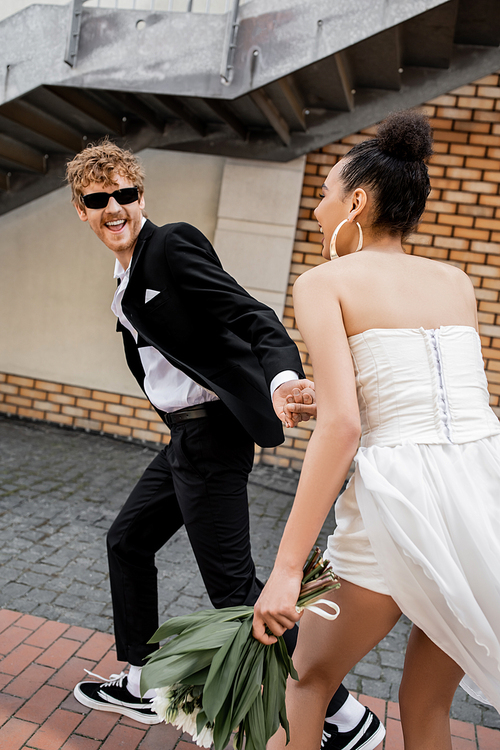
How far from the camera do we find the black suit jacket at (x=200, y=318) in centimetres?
219

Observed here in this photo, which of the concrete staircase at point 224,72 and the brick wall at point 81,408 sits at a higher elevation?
the concrete staircase at point 224,72

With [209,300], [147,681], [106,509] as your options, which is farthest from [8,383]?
[147,681]

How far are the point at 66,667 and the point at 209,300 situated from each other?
1.76m

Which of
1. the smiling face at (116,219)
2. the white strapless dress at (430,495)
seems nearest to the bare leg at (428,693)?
the white strapless dress at (430,495)

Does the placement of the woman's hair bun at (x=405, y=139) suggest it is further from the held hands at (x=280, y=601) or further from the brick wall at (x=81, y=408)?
the brick wall at (x=81, y=408)

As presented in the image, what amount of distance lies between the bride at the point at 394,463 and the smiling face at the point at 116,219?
100cm

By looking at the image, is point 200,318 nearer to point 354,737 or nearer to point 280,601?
point 280,601

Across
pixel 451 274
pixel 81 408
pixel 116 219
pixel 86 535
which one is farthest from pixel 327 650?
pixel 81 408

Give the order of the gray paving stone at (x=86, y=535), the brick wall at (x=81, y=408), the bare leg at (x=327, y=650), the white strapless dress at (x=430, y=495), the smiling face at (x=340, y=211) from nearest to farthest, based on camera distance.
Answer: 1. the white strapless dress at (x=430, y=495)
2. the bare leg at (x=327, y=650)
3. the smiling face at (x=340, y=211)
4. the gray paving stone at (x=86, y=535)
5. the brick wall at (x=81, y=408)

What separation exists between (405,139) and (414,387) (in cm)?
61

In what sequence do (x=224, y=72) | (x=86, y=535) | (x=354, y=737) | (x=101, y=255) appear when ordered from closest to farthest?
(x=354, y=737)
(x=86, y=535)
(x=224, y=72)
(x=101, y=255)

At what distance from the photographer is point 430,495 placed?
145 cm

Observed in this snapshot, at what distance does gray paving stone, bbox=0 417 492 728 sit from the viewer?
10.8 feet

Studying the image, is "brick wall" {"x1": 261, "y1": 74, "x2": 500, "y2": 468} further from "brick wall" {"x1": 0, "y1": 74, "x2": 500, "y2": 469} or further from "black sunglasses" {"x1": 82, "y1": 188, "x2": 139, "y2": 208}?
"black sunglasses" {"x1": 82, "y1": 188, "x2": 139, "y2": 208}
